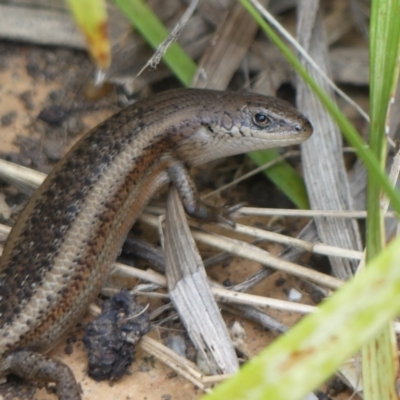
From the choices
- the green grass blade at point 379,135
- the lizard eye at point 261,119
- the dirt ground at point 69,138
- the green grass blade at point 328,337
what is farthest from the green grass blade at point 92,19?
the lizard eye at point 261,119

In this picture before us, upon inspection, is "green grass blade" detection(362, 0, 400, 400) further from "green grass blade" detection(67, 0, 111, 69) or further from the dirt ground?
"green grass blade" detection(67, 0, 111, 69)

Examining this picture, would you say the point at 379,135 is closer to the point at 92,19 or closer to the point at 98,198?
the point at 98,198

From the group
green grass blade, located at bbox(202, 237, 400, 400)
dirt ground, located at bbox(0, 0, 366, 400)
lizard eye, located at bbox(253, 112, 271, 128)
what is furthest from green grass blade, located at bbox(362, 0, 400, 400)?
green grass blade, located at bbox(202, 237, 400, 400)

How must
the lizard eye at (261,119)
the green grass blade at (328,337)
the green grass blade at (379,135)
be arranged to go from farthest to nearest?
1. the lizard eye at (261,119)
2. the green grass blade at (379,135)
3. the green grass blade at (328,337)

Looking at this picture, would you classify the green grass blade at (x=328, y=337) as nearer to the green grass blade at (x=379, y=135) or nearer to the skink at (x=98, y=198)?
the green grass blade at (x=379, y=135)

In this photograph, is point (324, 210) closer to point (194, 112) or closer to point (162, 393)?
point (194, 112)

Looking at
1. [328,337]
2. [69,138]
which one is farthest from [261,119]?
[328,337]

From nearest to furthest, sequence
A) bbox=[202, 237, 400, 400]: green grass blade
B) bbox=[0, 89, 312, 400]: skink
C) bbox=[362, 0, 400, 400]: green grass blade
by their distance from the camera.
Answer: bbox=[202, 237, 400, 400]: green grass blade → bbox=[362, 0, 400, 400]: green grass blade → bbox=[0, 89, 312, 400]: skink
